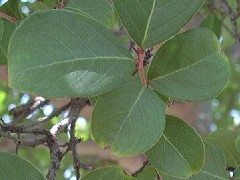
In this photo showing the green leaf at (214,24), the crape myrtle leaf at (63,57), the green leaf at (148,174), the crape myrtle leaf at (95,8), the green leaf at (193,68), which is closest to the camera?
the crape myrtle leaf at (63,57)

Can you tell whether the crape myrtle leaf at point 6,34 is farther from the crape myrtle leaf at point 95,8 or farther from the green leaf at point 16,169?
the green leaf at point 16,169

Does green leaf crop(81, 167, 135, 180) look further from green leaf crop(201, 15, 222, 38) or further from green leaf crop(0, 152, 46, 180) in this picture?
green leaf crop(201, 15, 222, 38)

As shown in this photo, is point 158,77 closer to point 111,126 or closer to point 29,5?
point 111,126

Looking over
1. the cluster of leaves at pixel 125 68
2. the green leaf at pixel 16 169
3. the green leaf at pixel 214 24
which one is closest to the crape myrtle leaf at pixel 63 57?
the cluster of leaves at pixel 125 68

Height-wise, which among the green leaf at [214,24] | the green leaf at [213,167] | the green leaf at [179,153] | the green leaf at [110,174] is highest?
the green leaf at [110,174]

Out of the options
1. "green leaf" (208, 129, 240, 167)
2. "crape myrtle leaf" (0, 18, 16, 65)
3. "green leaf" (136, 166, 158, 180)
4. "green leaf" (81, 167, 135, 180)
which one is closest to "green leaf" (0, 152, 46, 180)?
"green leaf" (81, 167, 135, 180)

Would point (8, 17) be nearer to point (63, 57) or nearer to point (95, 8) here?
point (95, 8)

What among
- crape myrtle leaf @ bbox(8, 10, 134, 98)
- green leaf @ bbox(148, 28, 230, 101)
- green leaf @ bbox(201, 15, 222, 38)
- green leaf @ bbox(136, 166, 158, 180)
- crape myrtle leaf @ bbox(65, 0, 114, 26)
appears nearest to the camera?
crape myrtle leaf @ bbox(8, 10, 134, 98)
